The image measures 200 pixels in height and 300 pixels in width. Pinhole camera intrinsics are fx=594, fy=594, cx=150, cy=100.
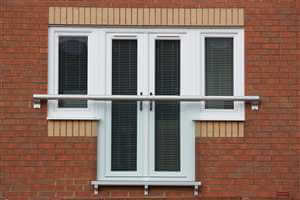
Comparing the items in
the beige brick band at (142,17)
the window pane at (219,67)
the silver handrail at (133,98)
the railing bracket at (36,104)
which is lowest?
the railing bracket at (36,104)

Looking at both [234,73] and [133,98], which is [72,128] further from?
[234,73]

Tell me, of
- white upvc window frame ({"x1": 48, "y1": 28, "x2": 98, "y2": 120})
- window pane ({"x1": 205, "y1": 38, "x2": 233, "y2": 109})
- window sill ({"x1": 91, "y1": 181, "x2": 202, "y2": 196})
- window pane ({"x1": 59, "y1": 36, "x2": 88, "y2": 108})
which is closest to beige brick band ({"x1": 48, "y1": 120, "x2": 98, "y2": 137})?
white upvc window frame ({"x1": 48, "y1": 28, "x2": 98, "y2": 120})

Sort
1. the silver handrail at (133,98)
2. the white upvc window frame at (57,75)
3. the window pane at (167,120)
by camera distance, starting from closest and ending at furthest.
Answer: the silver handrail at (133,98) < the white upvc window frame at (57,75) < the window pane at (167,120)

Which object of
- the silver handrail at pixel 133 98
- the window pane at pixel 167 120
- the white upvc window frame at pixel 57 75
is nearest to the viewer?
the silver handrail at pixel 133 98

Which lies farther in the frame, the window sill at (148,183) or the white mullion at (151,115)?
the white mullion at (151,115)

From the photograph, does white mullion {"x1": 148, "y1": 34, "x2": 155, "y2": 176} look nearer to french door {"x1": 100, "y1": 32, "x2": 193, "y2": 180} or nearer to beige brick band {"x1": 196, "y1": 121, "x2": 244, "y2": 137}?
french door {"x1": 100, "y1": 32, "x2": 193, "y2": 180}

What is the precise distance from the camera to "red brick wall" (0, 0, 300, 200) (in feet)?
24.6

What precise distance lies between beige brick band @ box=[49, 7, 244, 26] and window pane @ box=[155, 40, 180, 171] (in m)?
0.52

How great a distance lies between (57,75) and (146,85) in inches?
45.3

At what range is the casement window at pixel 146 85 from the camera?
24.9ft

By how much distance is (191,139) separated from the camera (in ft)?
24.9

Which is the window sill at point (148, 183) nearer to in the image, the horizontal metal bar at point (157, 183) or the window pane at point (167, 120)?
the horizontal metal bar at point (157, 183)

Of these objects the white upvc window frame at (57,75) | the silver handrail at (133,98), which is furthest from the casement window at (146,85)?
the silver handrail at (133,98)

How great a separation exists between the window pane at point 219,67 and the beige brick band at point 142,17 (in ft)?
0.87
